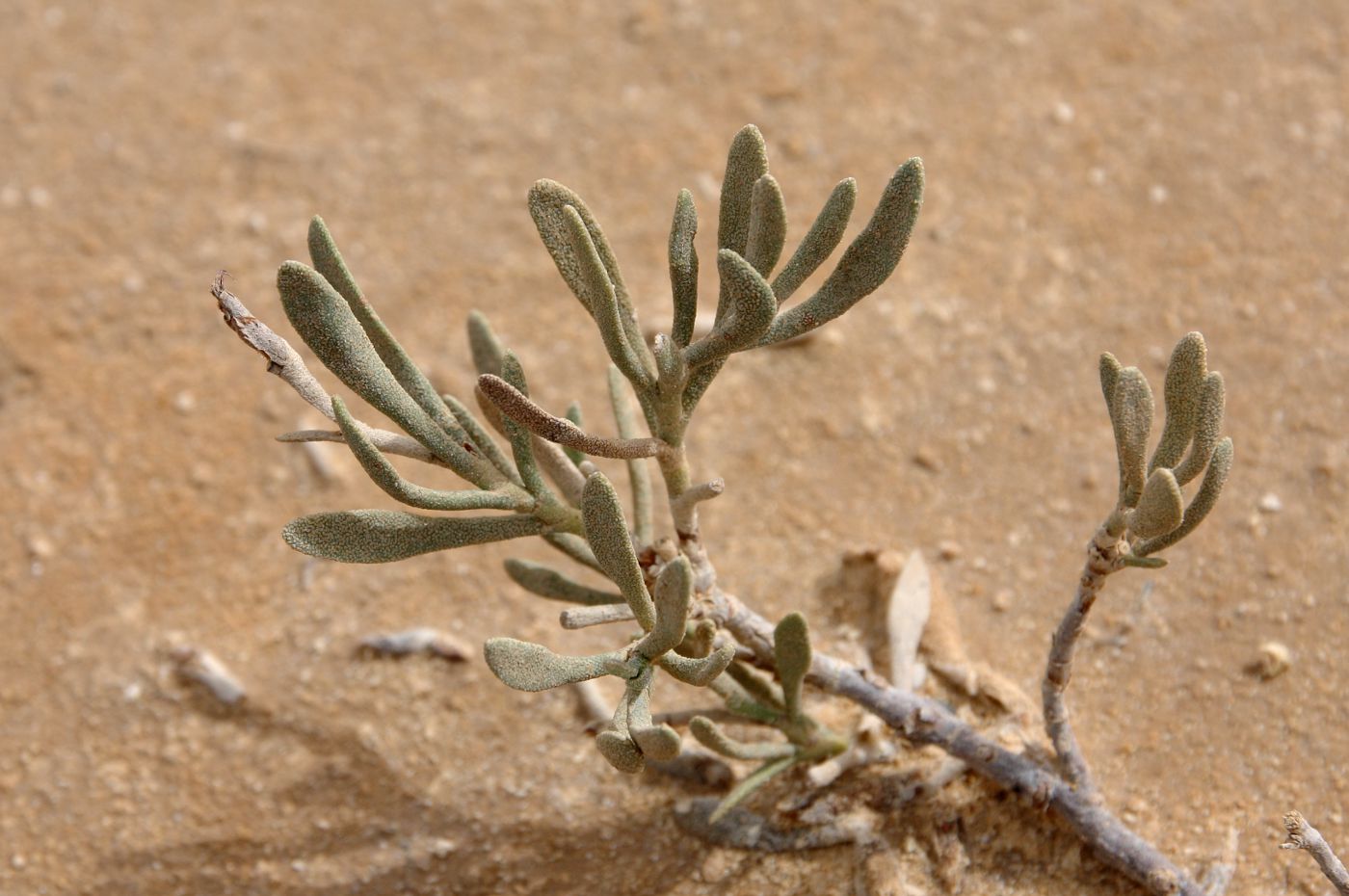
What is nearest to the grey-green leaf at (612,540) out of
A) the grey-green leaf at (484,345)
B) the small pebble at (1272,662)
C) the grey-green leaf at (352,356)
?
the grey-green leaf at (352,356)

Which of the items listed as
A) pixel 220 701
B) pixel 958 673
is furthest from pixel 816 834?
pixel 220 701

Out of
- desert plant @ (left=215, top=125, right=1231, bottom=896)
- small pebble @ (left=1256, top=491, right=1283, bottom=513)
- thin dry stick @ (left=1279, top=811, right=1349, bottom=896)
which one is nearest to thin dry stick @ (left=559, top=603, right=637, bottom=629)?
desert plant @ (left=215, top=125, right=1231, bottom=896)

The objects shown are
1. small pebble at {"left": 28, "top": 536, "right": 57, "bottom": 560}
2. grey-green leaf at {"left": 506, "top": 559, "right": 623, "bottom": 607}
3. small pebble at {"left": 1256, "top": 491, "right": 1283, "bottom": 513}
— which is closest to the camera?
grey-green leaf at {"left": 506, "top": 559, "right": 623, "bottom": 607}

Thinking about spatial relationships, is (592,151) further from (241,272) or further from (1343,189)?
(1343,189)

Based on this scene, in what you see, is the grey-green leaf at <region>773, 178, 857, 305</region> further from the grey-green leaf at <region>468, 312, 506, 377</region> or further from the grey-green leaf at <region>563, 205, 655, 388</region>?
the grey-green leaf at <region>468, 312, 506, 377</region>

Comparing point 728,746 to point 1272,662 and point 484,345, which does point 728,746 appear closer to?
point 484,345

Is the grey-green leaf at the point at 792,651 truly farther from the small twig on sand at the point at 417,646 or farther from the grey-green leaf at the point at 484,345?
the small twig on sand at the point at 417,646

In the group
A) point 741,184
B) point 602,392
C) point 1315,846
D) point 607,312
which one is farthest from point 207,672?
point 1315,846
